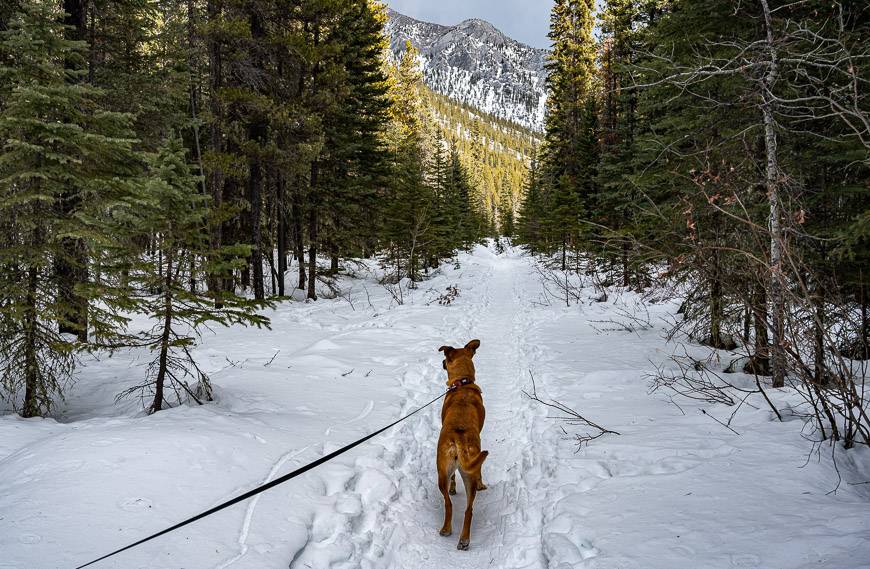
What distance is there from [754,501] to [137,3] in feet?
49.4

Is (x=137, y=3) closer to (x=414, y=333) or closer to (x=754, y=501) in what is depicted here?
(x=414, y=333)

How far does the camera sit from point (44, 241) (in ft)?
18.4

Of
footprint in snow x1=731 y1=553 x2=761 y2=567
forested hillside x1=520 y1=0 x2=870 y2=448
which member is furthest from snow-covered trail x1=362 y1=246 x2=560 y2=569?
forested hillside x1=520 y1=0 x2=870 y2=448

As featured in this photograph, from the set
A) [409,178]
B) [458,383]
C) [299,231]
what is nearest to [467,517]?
[458,383]

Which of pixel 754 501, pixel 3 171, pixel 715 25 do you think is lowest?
pixel 754 501

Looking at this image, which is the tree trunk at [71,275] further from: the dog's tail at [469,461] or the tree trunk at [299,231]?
the tree trunk at [299,231]

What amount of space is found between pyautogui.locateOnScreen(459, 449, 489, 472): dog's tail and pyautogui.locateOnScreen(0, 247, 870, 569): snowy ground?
676 millimetres

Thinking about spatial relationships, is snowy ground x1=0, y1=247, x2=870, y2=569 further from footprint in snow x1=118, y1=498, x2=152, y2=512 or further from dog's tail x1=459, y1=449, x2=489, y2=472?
dog's tail x1=459, y1=449, x2=489, y2=472

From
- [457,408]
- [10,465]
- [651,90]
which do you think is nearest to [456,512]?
[457,408]

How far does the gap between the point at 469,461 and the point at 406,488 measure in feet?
3.62

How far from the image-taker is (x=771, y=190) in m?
3.98

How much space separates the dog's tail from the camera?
3.29 metres

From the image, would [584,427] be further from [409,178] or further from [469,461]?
[409,178]

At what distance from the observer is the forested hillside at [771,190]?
3.44 metres
